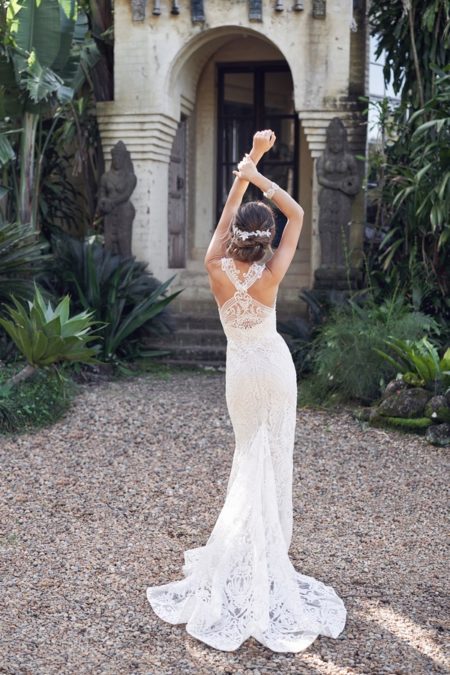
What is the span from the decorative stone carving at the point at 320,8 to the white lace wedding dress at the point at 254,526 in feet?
22.2

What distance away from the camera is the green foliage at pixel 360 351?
7.61m

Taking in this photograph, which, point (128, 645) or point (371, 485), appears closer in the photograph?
point (128, 645)

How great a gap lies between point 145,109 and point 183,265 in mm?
2152

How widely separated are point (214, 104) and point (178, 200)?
1.48 meters

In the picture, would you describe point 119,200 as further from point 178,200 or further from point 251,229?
point 251,229

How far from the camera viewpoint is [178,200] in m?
11.3

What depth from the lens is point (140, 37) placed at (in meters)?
10.2

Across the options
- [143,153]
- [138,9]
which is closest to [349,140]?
[143,153]

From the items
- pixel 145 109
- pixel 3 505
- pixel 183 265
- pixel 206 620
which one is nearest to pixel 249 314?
pixel 206 620

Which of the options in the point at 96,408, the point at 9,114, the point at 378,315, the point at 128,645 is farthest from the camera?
the point at 9,114

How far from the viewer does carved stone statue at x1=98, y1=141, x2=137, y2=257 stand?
33.4ft

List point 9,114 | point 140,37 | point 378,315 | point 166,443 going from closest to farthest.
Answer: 1. point 166,443
2. point 378,315
3. point 9,114
4. point 140,37

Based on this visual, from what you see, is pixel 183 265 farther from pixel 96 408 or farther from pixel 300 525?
pixel 300 525

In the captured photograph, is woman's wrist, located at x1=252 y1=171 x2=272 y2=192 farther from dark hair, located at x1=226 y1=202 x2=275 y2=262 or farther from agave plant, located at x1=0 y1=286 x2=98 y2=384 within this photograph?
agave plant, located at x1=0 y1=286 x2=98 y2=384
